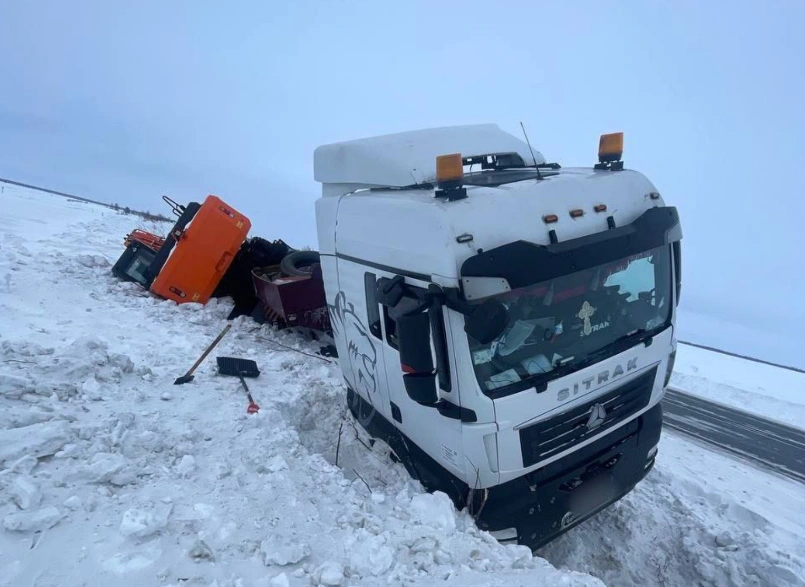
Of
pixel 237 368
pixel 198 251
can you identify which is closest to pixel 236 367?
pixel 237 368

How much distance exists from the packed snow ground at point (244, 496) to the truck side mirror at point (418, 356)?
868mm

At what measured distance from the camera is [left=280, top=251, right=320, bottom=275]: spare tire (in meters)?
7.81

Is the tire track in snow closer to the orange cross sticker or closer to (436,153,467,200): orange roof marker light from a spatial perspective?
the orange cross sticker

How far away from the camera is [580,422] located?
11.5ft

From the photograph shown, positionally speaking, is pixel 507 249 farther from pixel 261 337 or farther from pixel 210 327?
pixel 210 327

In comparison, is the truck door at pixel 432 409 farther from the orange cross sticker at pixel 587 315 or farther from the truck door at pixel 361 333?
the orange cross sticker at pixel 587 315

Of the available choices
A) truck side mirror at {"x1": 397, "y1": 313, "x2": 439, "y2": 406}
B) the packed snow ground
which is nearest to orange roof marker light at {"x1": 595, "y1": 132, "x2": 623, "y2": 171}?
truck side mirror at {"x1": 397, "y1": 313, "x2": 439, "y2": 406}

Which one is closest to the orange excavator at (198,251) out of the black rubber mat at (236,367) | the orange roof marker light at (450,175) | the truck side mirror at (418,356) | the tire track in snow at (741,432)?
the black rubber mat at (236,367)

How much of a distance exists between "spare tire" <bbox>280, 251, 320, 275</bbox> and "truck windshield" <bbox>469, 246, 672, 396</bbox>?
4962 millimetres

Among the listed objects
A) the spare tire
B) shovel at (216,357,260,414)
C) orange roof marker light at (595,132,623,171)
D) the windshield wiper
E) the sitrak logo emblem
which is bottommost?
shovel at (216,357,260,414)

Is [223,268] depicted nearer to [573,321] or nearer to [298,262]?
[298,262]

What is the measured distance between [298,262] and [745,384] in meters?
12.4

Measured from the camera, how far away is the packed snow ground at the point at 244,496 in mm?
2703

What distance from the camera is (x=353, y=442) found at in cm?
504
